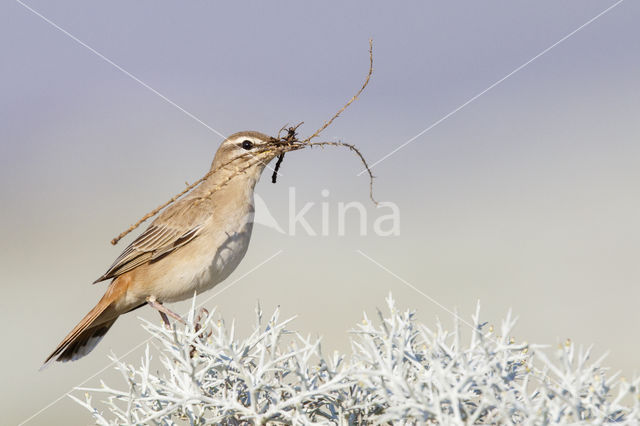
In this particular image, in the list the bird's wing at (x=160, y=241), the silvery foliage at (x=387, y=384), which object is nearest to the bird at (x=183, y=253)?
the bird's wing at (x=160, y=241)

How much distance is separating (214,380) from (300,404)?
1.40 feet

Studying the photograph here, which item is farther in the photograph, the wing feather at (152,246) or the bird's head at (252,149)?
the wing feather at (152,246)

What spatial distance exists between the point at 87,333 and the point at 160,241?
101cm

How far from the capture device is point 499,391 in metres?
1.84

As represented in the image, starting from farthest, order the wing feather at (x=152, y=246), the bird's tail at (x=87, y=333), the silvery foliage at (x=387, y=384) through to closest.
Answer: the wing feather at (x=152, y=246), the bird's tail at (x=87, y=333), the silvery foliage at (x=387, y=384)

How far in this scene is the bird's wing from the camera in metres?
5.55

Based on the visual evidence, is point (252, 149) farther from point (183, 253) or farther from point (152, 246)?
point (152, 246)

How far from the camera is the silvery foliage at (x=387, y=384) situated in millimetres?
1760

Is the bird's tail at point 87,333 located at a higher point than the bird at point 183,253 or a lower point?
lower

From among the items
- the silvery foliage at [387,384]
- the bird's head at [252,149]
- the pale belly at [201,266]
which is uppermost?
the bird's head at [252,149]

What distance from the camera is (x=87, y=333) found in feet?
17.1

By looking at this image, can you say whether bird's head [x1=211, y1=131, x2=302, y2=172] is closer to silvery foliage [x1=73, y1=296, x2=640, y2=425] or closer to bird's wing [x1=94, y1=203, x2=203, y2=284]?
bird's wing [x1=94, y1=203, x2=203, y2=284]

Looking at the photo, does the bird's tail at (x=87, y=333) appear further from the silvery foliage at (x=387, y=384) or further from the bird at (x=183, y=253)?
the silvery foliage at (x=387, y=384)

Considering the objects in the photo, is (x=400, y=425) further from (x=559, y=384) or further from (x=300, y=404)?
(x=559, y=384)
